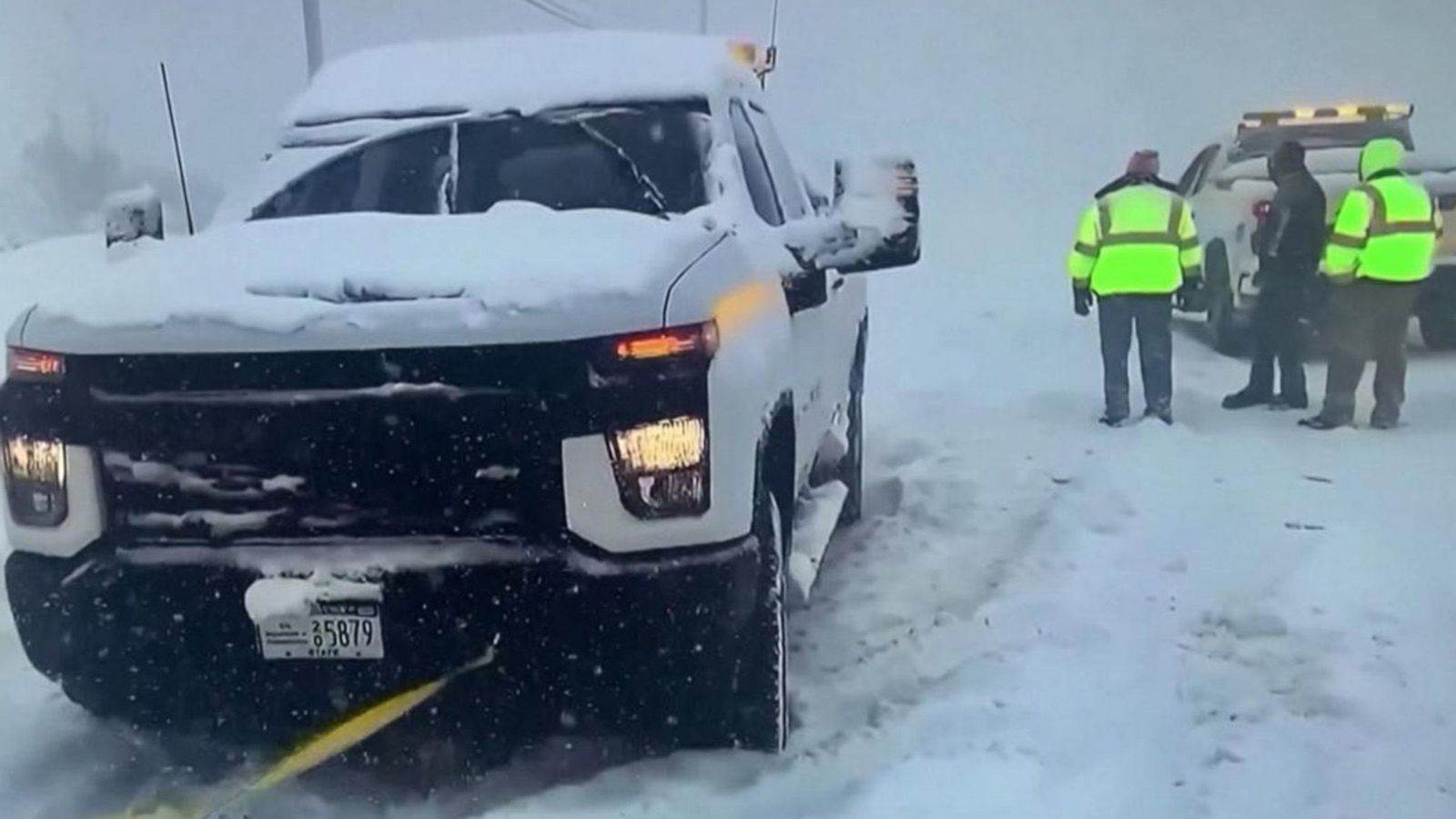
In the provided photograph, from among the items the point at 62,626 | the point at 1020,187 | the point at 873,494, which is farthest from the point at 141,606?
the point at 873,494

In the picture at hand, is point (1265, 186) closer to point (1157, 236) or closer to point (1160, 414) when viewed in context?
point (1157, 236)

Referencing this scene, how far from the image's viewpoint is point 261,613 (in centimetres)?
250

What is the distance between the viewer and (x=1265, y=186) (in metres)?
6.13

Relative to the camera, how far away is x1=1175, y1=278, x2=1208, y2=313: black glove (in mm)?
6156

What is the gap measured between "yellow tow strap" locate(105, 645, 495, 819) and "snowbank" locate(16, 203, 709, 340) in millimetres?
637

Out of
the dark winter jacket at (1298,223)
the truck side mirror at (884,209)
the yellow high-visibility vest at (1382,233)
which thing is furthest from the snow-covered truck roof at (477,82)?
the dark winter jacket at (1298,223)

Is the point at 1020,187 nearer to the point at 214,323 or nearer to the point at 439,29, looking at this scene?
the point at 439,29

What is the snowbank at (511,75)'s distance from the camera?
357cm

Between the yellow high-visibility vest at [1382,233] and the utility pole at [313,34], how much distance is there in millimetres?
3549

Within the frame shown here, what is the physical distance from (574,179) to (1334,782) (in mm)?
1950

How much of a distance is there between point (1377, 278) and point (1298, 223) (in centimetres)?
47

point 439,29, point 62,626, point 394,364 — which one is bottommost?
point 62,626

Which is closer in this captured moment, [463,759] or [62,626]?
[62,626]

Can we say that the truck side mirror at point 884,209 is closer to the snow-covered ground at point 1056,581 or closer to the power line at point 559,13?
the snow-covered ground at point 1056,581
